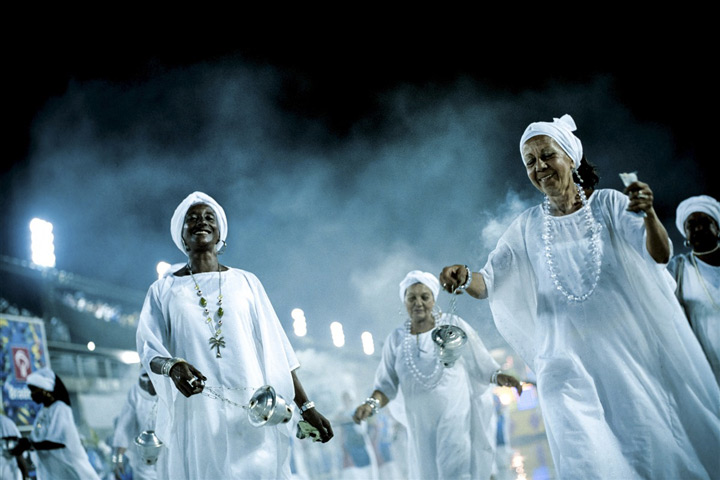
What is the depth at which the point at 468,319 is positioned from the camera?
7.93 m

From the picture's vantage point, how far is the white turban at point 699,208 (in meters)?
5.93

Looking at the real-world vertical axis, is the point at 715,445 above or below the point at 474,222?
below

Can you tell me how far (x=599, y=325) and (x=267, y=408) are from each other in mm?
1748

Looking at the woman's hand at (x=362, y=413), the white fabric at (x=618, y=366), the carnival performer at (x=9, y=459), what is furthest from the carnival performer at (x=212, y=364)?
the carnival performer at (x=9, y=459)

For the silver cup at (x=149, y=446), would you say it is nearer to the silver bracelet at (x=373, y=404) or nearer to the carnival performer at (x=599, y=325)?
the silver bracelet at (x=373, y=404)

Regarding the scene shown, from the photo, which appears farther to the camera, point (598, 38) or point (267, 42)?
point (267, 42)

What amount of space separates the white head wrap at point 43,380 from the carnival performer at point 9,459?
670mm

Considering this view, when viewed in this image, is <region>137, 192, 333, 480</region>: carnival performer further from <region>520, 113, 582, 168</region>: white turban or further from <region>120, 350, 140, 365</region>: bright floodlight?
<region>120, 350, 140, 365</region>: bright floodlight

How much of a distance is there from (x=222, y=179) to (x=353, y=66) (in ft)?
6.95

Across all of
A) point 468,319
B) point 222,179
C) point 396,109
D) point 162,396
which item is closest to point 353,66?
point 396,109

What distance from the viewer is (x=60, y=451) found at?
7621 millimetres

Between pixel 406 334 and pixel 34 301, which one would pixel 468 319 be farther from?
pixel 34 301

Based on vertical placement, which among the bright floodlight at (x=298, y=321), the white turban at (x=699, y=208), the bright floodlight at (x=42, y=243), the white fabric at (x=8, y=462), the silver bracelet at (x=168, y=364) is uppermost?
the bright floodlight at (x=42, y=243)

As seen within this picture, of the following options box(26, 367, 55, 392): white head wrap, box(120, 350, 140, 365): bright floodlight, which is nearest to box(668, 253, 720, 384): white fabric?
box(26, 367, 55, 392): white head wrap
